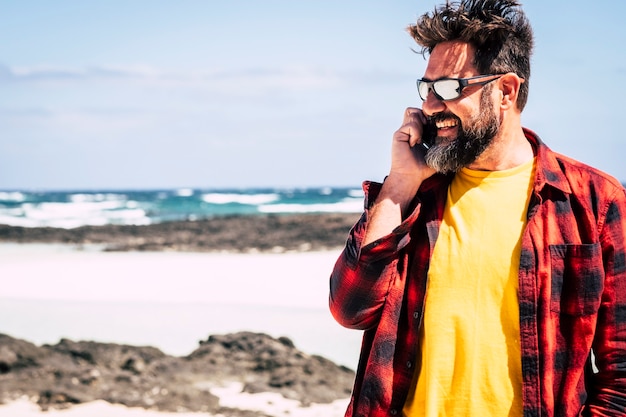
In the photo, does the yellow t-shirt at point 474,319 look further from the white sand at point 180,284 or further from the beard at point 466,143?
the white sand at point 180,284

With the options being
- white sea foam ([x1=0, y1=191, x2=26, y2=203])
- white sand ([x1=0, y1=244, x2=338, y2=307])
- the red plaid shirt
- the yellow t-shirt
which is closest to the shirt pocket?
the red plaid shirt

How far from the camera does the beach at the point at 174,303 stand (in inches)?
296

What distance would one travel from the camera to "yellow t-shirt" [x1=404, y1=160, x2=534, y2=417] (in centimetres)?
217

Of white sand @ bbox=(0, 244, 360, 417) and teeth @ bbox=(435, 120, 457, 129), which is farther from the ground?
teeth @ bbox=(435, 120, 457, 129)

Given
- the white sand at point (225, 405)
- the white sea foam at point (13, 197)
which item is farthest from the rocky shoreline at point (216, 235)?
the white sea foam at point (13, 197)

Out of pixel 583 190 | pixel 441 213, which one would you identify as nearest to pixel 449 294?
pixel 441 213

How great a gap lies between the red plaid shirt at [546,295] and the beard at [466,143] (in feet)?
0.46

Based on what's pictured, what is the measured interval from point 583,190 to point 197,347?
5.87m

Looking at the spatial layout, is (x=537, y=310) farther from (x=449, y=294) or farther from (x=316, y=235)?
(x=316, y=235)

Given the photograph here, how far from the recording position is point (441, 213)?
2.38 meters

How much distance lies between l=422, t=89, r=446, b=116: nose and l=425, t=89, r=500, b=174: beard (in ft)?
0.11

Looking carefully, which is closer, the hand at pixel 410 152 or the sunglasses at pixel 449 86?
the sunglasses at pixel 449 86

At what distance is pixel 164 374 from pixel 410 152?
4.57 meters

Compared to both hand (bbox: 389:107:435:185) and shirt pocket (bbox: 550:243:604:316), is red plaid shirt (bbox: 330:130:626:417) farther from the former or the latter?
hand (bbox: 389:107:435:185)
